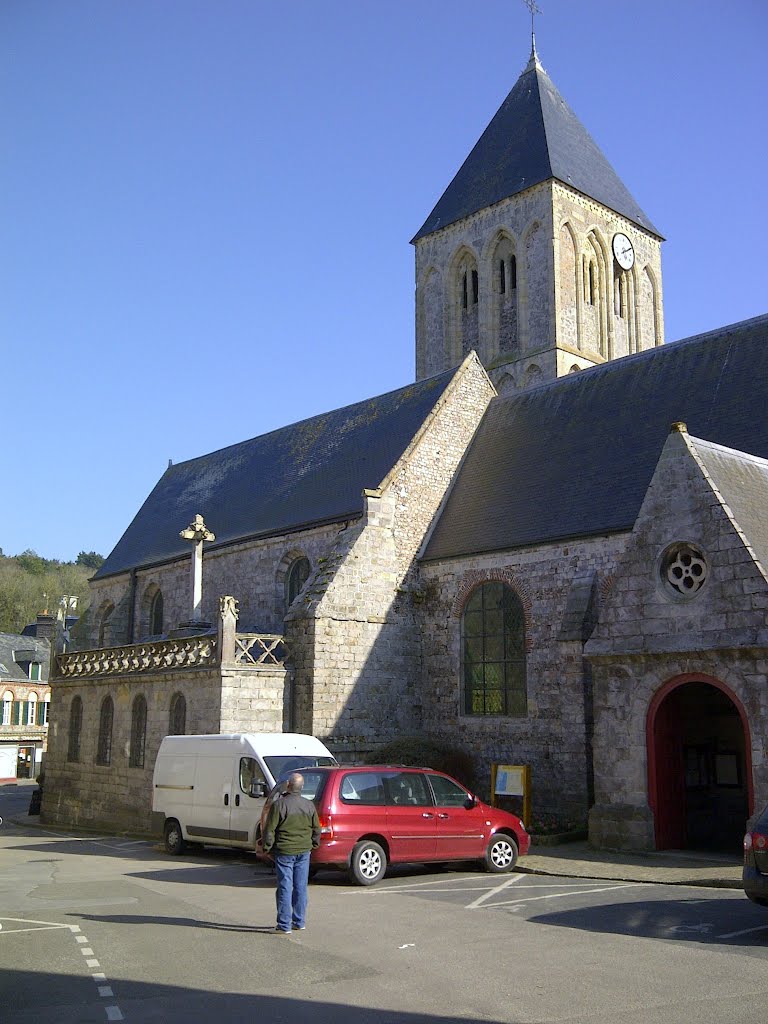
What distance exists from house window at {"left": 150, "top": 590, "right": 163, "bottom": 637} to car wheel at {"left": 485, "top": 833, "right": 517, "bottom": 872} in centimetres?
1855

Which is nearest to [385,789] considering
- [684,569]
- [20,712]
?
[684,569]

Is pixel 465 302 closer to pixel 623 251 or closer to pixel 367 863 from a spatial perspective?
pixel 623 251

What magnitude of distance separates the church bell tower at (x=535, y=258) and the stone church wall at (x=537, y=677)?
55.1ft

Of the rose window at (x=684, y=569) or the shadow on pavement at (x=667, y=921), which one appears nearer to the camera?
the shadow on pavement at (x=667, y=921)

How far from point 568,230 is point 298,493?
1805cm

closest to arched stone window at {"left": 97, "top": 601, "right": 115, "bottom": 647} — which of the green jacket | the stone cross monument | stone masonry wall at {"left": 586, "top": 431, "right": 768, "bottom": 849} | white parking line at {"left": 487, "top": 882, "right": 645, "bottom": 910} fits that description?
the stone cross monument

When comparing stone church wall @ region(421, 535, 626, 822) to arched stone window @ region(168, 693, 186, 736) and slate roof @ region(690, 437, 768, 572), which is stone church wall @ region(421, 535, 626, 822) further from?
arched stone window @ region(168, 693, 186, 736)

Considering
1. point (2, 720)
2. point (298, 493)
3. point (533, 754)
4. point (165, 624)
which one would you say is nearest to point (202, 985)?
point (533, 754)

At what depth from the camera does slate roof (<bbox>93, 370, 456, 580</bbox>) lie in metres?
24.3

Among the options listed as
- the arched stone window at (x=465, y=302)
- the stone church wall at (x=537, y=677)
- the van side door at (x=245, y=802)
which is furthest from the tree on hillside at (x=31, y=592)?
the van side door at (x=245, y=802)

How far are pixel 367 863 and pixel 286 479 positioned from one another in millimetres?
16540

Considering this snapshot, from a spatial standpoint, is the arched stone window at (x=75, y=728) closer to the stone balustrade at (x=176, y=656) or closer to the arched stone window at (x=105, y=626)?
the stone balustrade at (x=176, y=656)

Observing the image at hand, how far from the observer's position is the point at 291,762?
15.0m

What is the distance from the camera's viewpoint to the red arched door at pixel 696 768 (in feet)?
48.2
